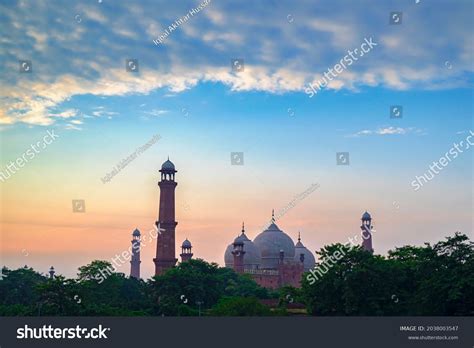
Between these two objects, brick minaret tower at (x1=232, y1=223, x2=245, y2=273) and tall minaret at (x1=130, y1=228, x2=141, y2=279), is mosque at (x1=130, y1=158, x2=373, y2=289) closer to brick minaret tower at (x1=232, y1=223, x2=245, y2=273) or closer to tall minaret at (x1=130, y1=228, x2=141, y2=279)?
brick minaret tower at (x1=232, y1=223, x2=245, y2=273)

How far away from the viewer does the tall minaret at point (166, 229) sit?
7906cm

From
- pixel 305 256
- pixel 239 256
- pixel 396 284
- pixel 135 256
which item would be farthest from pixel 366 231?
pixel 396 284

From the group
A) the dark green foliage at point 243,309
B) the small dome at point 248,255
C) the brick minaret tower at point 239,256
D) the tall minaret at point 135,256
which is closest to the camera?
the dark green foliage at point 243,309

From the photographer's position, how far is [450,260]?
140ft

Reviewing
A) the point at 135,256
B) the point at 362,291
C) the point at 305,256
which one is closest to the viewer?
the point at 362,291

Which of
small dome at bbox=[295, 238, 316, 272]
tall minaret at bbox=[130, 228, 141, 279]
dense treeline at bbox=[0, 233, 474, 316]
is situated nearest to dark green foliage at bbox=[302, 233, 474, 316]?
dense treeline at bbox=[0, 233, 474, 316]

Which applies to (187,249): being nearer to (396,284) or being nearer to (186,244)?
(186,244)

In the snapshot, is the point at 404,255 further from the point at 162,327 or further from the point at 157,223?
the point at 162,327

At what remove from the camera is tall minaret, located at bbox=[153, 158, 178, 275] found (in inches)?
3113

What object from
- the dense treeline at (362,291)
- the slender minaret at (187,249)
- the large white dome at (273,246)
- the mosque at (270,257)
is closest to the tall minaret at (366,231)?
the mosque at (270,257)

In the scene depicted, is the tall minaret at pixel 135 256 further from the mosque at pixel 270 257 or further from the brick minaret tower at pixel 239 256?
the brick minaret tower at pixel 239 256

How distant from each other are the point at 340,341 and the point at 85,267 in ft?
163

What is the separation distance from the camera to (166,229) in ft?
261

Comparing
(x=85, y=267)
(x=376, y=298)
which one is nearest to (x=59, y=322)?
(x=376, y=298)
